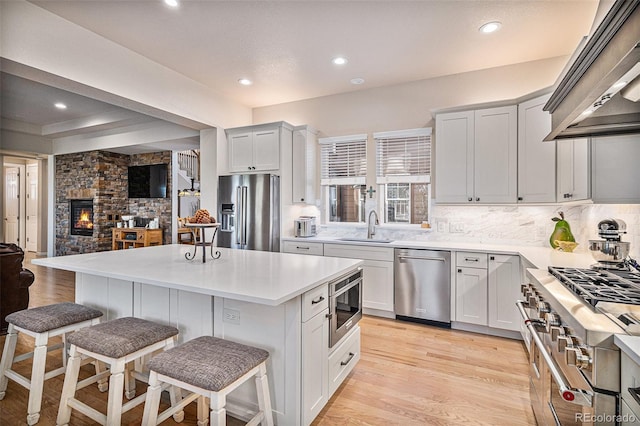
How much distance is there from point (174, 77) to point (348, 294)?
11.1 ft

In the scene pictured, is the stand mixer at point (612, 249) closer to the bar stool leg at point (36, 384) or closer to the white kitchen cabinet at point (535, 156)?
the white kitchen cabinet at point (535, 156)

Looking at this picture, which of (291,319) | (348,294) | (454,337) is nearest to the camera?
(291,319)

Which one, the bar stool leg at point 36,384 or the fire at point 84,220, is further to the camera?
the fire at point 84,220

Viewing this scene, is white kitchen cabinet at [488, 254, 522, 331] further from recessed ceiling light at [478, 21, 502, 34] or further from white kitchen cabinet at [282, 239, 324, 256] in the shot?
recessed ceiling light at [478, 21, 502, 34]

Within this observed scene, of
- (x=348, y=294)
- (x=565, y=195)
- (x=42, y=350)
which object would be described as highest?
(x=565, y=195)

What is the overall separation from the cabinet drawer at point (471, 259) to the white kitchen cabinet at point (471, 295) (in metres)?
0.04

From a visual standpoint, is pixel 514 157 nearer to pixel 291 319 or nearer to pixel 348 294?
pixel 348 294

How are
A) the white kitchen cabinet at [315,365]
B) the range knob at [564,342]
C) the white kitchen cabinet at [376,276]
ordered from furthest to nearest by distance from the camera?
the white kitchen cabinet at [376,276], the white kitchen cabinet at [315,365], the range knob at [564,342]

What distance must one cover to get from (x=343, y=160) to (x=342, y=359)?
3011 millimetres

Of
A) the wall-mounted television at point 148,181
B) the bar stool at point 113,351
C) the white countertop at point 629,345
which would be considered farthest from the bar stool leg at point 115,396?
the wall-mounted television at point 148,181

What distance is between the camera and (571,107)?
1460mm

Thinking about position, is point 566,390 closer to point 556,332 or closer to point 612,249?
point 556,332

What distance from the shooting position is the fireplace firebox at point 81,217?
24.5 feet

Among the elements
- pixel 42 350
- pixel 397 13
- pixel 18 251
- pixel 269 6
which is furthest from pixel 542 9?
pixel 18 251
